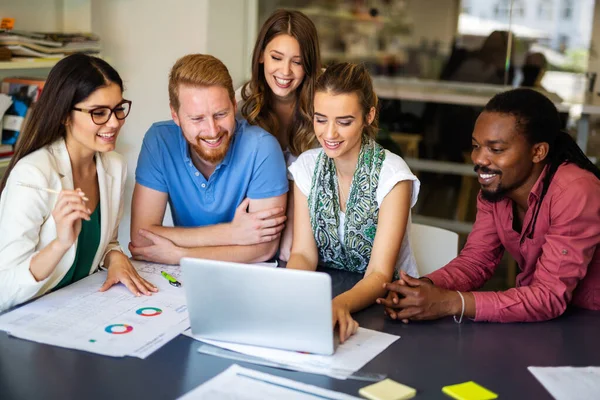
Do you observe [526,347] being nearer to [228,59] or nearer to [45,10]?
[228,59]

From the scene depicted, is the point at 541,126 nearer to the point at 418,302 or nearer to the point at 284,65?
the point at 418,302

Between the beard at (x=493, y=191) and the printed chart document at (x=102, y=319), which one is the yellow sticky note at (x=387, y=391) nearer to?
the printed chart document at (x=102, y=319)

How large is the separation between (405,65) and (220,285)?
3357 millimetres

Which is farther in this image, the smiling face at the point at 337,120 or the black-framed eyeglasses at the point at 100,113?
the smiling face at the point at 337,120

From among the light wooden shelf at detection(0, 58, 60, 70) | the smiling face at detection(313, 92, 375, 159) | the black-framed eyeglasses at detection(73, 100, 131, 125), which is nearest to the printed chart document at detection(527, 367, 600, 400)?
the smiling face at detection(313, 92, 375, 159)

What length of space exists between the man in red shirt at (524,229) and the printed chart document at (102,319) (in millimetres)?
530

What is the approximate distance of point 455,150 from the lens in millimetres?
4602

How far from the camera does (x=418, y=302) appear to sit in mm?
1725

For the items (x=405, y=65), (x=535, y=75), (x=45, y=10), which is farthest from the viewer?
(x=405, y=65)

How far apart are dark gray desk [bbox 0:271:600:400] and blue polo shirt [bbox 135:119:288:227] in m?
0.66

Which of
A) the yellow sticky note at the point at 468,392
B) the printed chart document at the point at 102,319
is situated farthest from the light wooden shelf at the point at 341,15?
the yellow sticky note at the point at 468,392

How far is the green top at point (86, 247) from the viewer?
198cm

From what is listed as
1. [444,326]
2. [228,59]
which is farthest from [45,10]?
[444,326]

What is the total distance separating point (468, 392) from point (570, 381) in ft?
0.75
